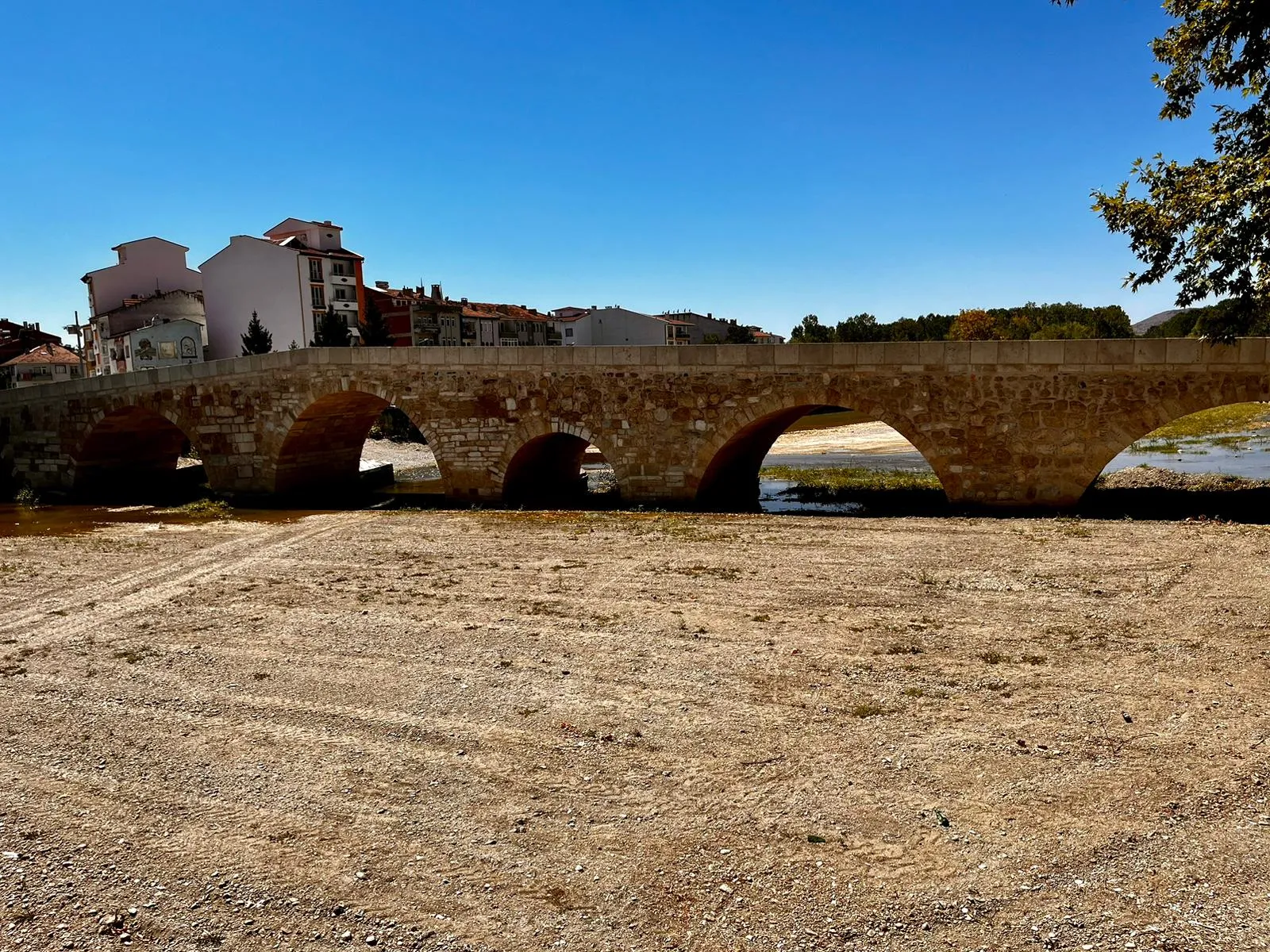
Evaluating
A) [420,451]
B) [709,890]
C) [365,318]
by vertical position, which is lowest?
[709,890]

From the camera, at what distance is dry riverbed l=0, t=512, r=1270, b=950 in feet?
14.3

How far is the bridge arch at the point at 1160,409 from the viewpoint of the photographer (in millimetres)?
12930

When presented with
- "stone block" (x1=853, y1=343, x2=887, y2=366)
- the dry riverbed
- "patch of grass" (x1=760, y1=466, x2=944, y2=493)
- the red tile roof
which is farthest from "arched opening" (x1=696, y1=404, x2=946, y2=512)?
the red tile roof

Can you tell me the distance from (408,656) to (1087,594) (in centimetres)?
750

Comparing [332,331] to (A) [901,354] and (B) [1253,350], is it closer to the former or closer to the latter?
(A) [901,354]

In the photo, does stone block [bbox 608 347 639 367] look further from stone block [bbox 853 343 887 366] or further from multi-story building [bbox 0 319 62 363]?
multi-story building [bbox 0 319 62 363]

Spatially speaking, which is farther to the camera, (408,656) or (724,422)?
(724,422)

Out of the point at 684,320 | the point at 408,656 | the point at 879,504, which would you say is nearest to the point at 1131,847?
the point at 408,656

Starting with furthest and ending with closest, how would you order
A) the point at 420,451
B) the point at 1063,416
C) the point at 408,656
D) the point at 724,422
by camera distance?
the point at 420,451 < the point at 724,422 < the point at 1063,416 < the point at 408,656

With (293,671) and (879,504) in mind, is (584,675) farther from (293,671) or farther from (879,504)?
(879,504)

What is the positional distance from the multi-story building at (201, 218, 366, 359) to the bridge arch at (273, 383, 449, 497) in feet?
94.2

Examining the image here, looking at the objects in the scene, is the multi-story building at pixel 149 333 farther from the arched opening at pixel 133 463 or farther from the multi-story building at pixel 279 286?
the arched opening at pixel 133 463

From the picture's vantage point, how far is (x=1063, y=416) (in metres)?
14.3

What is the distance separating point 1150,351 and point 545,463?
12.4 m
